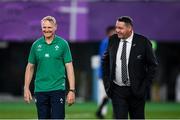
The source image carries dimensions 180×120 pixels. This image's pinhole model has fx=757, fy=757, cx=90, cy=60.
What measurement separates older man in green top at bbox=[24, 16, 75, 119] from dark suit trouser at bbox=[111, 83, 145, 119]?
86 cm

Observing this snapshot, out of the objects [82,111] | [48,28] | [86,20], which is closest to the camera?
[48,28]

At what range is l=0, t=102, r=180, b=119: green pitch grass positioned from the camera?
2006cm

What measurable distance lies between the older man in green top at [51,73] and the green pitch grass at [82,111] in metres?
8.33

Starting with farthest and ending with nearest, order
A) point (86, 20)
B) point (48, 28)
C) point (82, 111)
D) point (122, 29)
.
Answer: point (86, 20)
point (82, 111)
point (122, 29)
point (48, 28)

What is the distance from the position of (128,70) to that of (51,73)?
1.28 meters

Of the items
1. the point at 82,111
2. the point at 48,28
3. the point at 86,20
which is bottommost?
the point at 82,111

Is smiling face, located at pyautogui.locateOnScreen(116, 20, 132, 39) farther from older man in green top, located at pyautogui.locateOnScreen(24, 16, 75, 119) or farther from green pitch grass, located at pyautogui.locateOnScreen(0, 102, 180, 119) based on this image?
green pitch grass, located at pyautogui.locateOnScreen(0, 102, 180, 119)

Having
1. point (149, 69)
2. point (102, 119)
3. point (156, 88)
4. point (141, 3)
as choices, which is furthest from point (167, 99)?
point (149, 69)

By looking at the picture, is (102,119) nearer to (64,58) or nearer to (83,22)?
(83,22)

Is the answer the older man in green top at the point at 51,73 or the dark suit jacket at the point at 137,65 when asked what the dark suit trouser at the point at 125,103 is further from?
the older man in green top at the point at 51,73

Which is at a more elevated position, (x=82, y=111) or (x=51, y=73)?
(x=51, y=73)

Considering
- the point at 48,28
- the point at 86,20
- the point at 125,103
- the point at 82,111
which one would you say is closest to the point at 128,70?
the point at 125,103

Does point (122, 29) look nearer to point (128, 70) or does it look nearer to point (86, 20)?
point (128, 70)

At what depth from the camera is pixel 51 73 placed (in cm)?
1122
